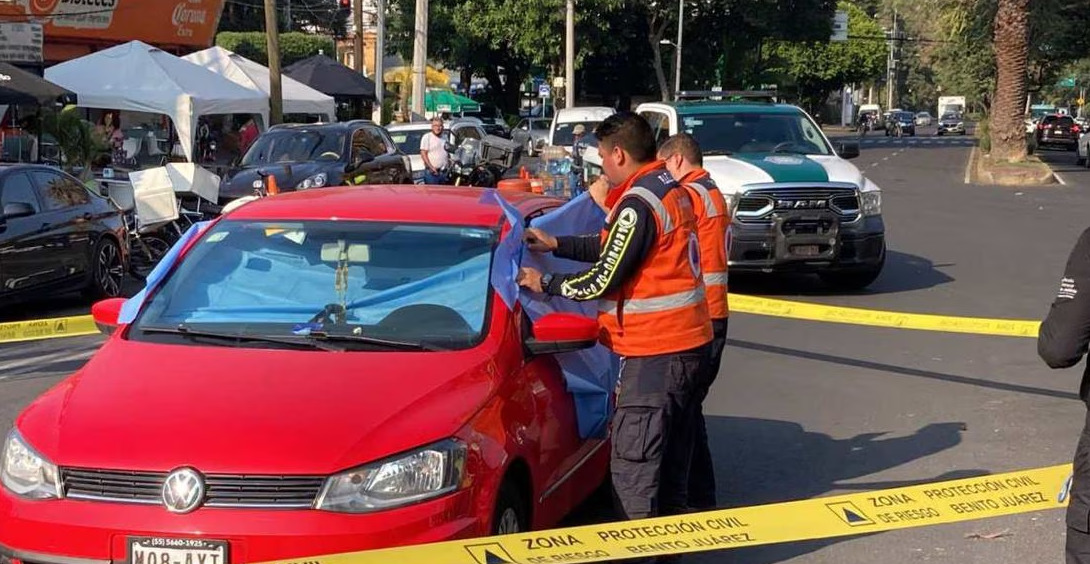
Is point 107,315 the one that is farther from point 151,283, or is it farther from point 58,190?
point 58,190

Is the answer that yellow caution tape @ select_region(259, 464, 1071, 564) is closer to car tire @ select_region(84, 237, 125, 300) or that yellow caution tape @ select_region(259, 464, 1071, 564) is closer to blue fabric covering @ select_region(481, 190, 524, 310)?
blue fabric covering @ select_region(481, 190, 524, 310)

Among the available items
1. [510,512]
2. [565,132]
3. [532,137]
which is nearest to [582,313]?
[510,512]

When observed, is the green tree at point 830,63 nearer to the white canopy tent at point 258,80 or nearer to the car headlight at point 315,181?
the white canopy tent at point 258,80

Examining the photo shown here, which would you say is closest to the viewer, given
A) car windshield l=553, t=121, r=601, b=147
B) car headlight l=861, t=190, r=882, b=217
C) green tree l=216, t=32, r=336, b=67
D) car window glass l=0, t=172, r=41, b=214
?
car window glass l=0, t=172, r=41, b=214

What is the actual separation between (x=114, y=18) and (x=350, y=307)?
36.3m

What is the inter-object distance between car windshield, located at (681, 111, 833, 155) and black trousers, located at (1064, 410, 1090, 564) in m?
10.9

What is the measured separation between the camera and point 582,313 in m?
6.17

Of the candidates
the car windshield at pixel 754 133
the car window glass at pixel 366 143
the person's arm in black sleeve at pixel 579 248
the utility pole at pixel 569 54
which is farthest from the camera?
the utility pole at pixel 569 54

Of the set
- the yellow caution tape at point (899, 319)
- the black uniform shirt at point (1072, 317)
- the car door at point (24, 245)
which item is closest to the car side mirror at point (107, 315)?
the black uniform shirt at point (1072, 317)

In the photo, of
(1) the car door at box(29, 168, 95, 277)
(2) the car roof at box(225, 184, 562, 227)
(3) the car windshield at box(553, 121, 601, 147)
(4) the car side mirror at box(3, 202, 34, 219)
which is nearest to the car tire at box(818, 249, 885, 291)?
(1) the car door at box(29, 168, 95, 277)

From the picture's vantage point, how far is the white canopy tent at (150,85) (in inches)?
981

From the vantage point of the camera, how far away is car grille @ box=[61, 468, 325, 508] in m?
4.10

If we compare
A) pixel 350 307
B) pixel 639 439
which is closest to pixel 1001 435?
pixel 639 439

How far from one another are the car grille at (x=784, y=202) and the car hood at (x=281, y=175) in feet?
22.7
